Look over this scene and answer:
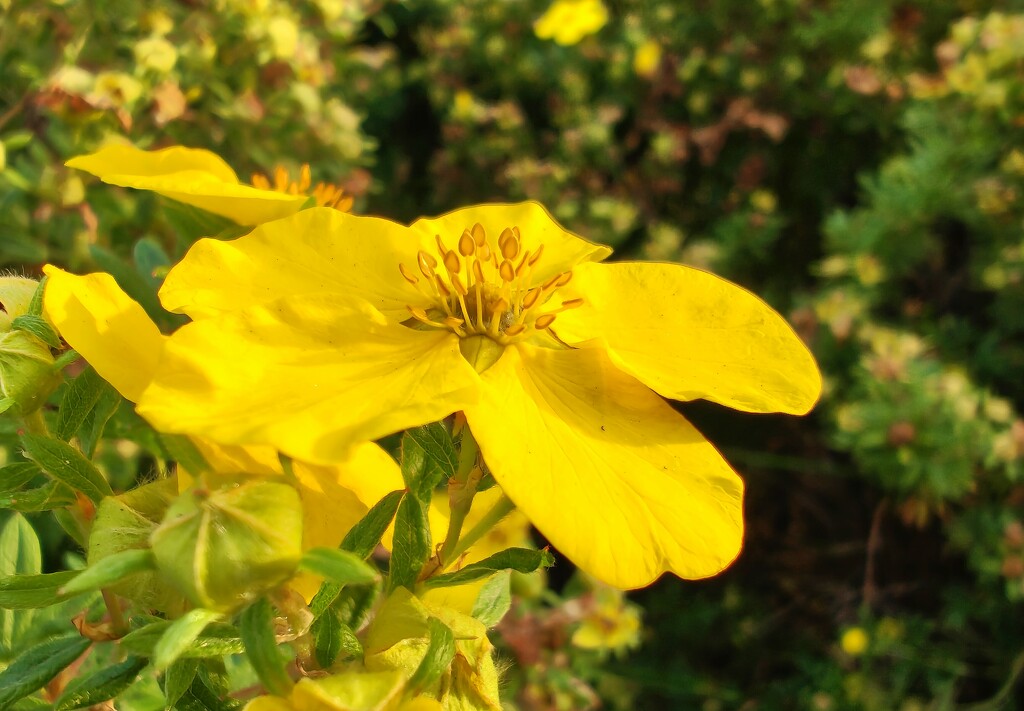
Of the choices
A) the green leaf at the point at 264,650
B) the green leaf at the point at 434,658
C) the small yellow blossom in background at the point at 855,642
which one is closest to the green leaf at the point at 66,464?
the green leaf at the point at 264,650

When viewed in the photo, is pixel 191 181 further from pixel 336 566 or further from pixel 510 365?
pixel 336 566

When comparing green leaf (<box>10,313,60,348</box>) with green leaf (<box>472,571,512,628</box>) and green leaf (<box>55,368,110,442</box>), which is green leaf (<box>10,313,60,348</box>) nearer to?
green leaf (<box>55,368,110,442</box>)

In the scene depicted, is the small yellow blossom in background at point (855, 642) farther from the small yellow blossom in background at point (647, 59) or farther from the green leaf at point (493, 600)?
the small yellow blossom in background at point (647, 59)

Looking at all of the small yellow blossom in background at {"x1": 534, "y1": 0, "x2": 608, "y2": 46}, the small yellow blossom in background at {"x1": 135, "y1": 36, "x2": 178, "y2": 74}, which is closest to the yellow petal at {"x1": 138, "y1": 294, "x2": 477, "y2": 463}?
the small yellow blossom in background at {"x1": 135, "y1": 36, "x2": 178, "y2": 74}

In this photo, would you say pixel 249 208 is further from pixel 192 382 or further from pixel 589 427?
pixel 589 427

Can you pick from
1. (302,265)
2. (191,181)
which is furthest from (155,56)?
(302,265)
